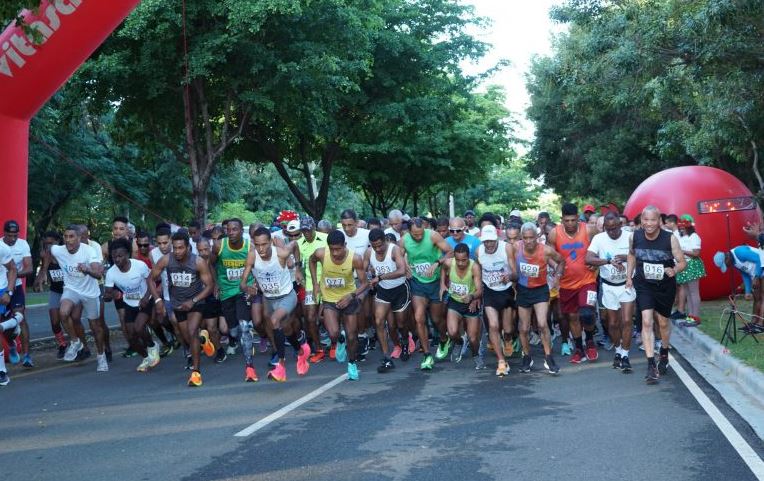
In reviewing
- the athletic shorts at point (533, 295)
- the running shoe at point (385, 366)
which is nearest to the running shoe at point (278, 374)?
the running shoe at point (385, 366)

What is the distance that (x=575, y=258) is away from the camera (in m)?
11.4

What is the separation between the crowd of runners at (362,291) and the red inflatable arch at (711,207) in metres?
5.39

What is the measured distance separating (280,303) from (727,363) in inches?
201

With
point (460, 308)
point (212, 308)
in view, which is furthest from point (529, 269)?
point (212, 308)

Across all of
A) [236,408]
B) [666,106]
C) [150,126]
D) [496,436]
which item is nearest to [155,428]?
[236,408]

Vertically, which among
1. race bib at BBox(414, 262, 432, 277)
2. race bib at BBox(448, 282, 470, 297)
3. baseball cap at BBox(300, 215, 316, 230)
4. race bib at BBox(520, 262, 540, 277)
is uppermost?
baseball cap at BBox(300, 215, 316, 230)

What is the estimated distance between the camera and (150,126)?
21.2m

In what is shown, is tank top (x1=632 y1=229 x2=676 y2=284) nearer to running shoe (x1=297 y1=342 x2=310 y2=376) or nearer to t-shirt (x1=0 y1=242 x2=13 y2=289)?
running shoe (x1=297 y1=342 x2=310 y2=376)

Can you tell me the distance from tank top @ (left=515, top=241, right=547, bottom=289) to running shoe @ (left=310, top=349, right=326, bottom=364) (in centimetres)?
297

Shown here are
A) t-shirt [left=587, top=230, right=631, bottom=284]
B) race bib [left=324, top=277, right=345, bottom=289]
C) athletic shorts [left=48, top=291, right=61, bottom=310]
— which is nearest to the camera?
race bib [left=324, top=277, right=345, bottom=289]

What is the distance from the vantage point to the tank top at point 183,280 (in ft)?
34.0

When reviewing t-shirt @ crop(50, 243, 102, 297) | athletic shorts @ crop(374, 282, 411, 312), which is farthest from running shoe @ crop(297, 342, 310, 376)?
t-shirt @ crop(50, 243, 102, 297)

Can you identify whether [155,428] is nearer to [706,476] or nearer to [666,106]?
[706,476]

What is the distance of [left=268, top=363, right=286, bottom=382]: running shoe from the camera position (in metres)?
10.2
